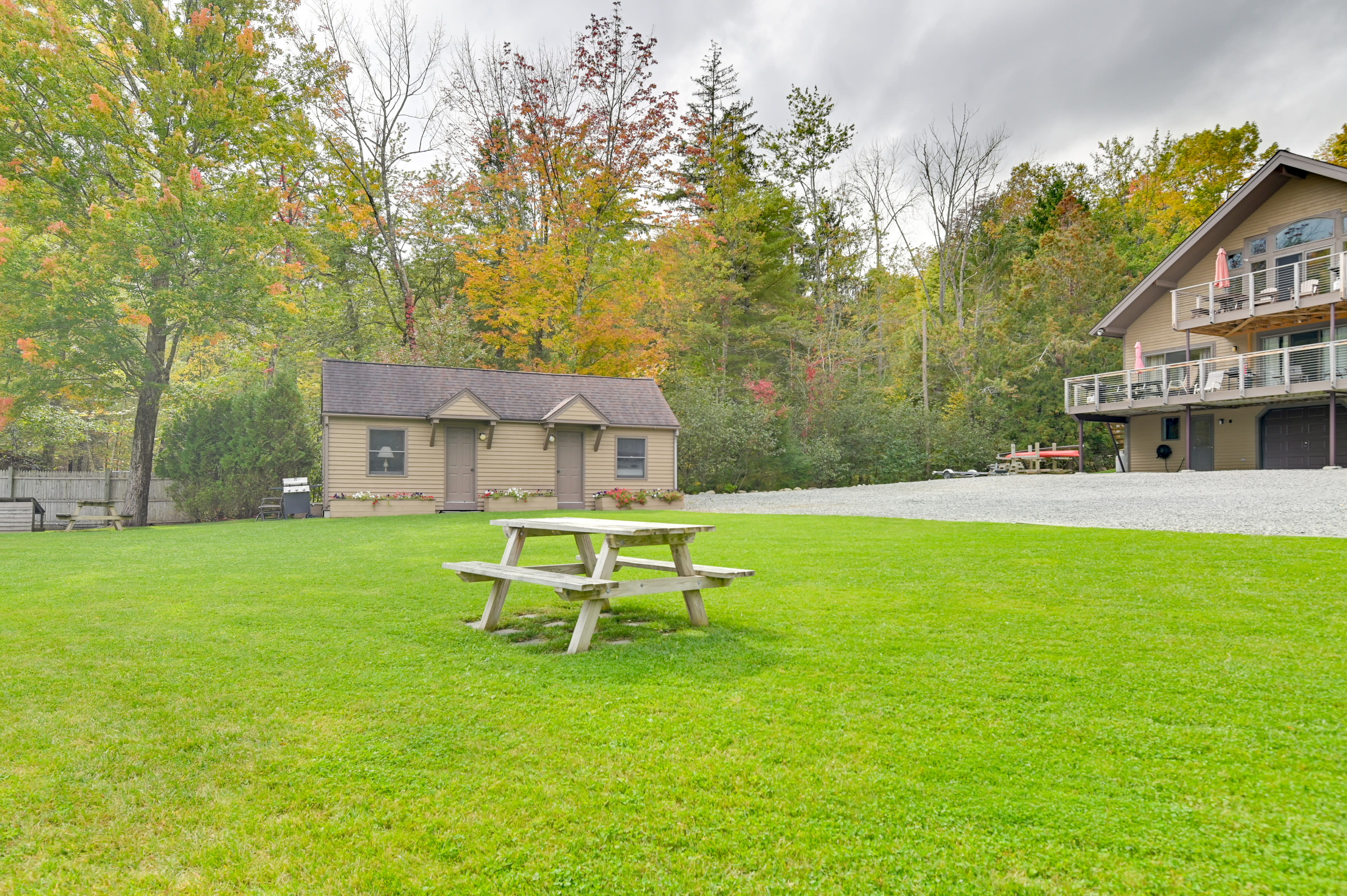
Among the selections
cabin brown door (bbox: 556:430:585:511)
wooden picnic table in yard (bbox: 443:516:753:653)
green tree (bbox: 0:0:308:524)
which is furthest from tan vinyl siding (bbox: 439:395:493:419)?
wooden picnic table in yard (bbox: 443:516:753:653)

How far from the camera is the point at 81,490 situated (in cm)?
2114

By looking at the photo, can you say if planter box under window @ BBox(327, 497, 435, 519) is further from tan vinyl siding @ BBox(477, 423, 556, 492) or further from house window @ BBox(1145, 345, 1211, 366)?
house window @ BBox(1145, 345, 1211, 366)

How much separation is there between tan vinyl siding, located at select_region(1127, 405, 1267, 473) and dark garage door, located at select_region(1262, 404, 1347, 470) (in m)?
0.30

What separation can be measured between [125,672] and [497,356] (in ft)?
89.2

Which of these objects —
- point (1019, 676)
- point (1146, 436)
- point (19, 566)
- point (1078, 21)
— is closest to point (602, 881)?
point (1019, 676)

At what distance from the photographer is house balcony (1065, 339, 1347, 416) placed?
19438 mm

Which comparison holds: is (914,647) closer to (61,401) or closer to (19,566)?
(19,566)

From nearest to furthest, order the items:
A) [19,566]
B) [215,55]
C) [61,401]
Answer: [19,566], [215,55], [61,401]

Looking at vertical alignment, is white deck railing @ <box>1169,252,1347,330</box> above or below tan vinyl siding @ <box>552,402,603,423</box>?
above

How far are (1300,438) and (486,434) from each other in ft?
75.9

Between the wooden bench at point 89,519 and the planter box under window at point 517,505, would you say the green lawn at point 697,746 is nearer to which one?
the wooden bench at point 89,519

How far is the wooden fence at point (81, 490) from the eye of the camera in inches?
819

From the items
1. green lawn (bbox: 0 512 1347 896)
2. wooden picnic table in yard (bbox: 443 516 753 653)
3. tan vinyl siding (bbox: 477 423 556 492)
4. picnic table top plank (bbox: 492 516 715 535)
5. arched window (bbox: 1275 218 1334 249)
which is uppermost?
arched window (bbox: 1275 218 1334 249)

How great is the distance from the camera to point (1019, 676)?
4.00 m
